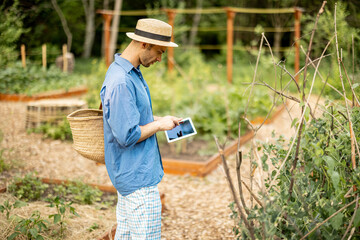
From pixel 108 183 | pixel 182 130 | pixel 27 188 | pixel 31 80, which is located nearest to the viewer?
pixel 182 130

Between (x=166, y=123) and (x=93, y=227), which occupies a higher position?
(x=166, y=123)

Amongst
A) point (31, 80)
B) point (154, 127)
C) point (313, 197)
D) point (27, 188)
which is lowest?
point (31, 80)

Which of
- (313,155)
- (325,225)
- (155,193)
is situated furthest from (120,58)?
(325,225)

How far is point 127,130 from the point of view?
6.59ft

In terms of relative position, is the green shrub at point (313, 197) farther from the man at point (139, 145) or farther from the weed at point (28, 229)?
the weed at point (28, 229)

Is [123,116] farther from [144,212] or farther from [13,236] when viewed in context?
[13,236]

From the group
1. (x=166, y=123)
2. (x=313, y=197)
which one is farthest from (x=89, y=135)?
(x=313, y=197)

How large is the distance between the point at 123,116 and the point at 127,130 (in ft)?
0.25

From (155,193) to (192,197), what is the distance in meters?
2.22

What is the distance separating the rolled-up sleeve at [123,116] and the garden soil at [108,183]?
2.32 feet

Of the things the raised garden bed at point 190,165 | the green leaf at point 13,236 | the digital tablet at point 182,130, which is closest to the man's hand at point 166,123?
the digital tablet at point 182,130

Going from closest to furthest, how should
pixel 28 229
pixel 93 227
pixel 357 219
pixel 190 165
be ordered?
pixel 357 219
pixel 28 229
pixel 93 227
pixel 190 165

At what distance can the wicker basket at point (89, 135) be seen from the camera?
2365 mm

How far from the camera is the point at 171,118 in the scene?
2.27 m
